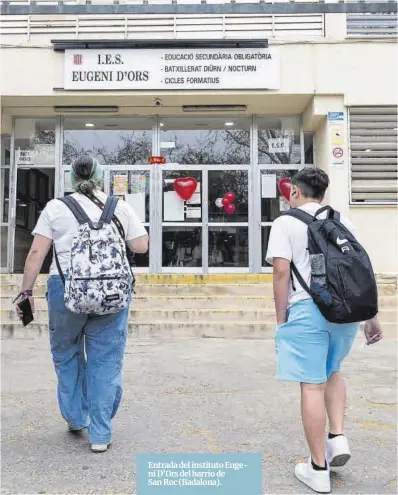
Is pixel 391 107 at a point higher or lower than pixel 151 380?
higher

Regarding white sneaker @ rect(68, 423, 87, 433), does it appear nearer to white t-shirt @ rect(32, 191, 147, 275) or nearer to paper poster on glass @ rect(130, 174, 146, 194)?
white t-shirt @ rect(32, 191, 147, 275)

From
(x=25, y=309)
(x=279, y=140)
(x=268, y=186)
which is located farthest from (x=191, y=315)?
(x=279, y=140)

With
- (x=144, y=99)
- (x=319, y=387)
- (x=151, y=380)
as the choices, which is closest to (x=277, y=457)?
(x=319, y=387)

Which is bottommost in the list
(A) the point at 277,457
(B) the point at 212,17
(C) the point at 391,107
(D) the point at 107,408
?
(A) the point at 277,457

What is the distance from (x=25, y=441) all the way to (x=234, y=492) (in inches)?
61.9

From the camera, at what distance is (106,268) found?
9.66 feet

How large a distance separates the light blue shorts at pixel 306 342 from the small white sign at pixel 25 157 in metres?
10.4

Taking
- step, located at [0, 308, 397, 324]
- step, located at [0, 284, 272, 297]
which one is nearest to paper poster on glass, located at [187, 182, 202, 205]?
step, located at [0, 284, 272, 297]

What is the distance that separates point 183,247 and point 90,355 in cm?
839

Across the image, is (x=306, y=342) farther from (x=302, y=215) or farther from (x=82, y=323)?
(x=82, y=323)

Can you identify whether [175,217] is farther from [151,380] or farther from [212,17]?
[151,380]

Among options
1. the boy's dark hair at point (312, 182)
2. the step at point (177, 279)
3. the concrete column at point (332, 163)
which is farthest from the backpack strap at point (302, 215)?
the concrete column at point (332, 163)

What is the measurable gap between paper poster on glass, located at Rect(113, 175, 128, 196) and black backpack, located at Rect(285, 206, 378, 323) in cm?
932

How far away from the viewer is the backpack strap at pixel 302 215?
271cm
